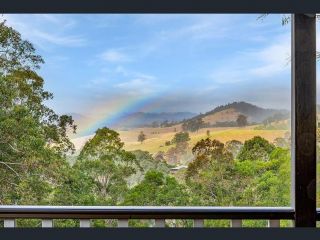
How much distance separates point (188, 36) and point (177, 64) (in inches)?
→ 7.3

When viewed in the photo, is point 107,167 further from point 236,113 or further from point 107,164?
point 236,113

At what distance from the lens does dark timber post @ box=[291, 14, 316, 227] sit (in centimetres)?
188

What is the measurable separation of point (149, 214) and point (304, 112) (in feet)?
2.99

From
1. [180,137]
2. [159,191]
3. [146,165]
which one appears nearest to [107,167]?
[146,165]

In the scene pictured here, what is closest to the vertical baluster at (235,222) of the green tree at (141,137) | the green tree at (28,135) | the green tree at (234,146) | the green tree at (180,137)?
the green tree at (234,146)

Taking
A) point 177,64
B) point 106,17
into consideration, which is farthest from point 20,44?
point 177,64

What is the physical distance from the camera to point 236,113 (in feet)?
7.87

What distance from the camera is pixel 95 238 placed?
93 cm

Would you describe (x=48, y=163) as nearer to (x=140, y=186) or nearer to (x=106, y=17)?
(x=140, y=186)

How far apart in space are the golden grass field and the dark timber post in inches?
20.0

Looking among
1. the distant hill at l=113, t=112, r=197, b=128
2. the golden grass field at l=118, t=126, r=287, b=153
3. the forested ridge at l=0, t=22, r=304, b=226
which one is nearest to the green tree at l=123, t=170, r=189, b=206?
the forested ridge at l=0, t=22, r=304, b=226

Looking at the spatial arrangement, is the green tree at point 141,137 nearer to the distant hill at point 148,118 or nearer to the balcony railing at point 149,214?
the distant hill at point 148,118

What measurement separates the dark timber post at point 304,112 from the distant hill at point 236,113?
0.50 m

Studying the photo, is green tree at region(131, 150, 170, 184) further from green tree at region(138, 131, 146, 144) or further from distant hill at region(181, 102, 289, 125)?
distant hill at region(181, 102, 289, 125)
